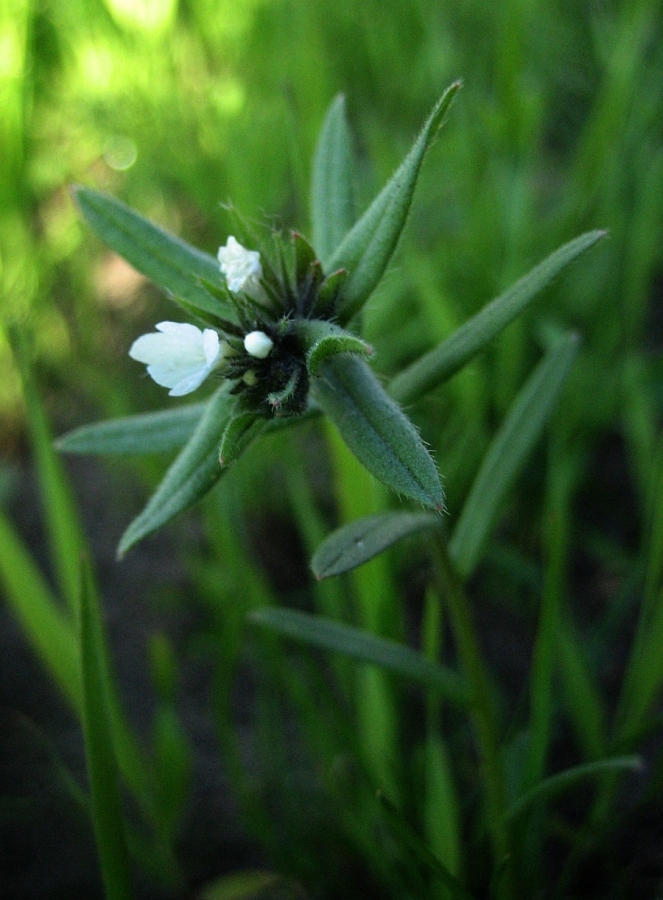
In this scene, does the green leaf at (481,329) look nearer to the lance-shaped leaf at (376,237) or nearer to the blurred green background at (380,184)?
the lance-shaped leaf at (376,237)

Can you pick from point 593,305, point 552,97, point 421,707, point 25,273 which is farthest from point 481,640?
point 552,97

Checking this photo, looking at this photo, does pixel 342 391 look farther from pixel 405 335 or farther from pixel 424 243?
pixel 424 243

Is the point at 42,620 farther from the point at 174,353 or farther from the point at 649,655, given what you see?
the point at 649,655

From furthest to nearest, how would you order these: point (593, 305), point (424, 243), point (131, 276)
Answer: point (131, 276) → point (424, 243) → point (593, 305)

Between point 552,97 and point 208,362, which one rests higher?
point 552,97

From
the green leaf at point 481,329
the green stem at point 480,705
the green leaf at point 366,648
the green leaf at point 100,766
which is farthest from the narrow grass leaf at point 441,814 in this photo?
the green leaf at point 481,329

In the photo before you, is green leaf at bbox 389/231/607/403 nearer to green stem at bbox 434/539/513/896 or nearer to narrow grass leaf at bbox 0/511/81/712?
green stem at bbox 434/539/513/896

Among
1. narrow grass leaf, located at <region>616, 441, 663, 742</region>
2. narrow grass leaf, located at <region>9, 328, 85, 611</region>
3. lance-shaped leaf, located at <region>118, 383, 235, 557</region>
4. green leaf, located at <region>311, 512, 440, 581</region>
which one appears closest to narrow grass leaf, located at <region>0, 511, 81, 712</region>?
narrow grass leaf, located at <region>9, 328, 85, 611</region>
